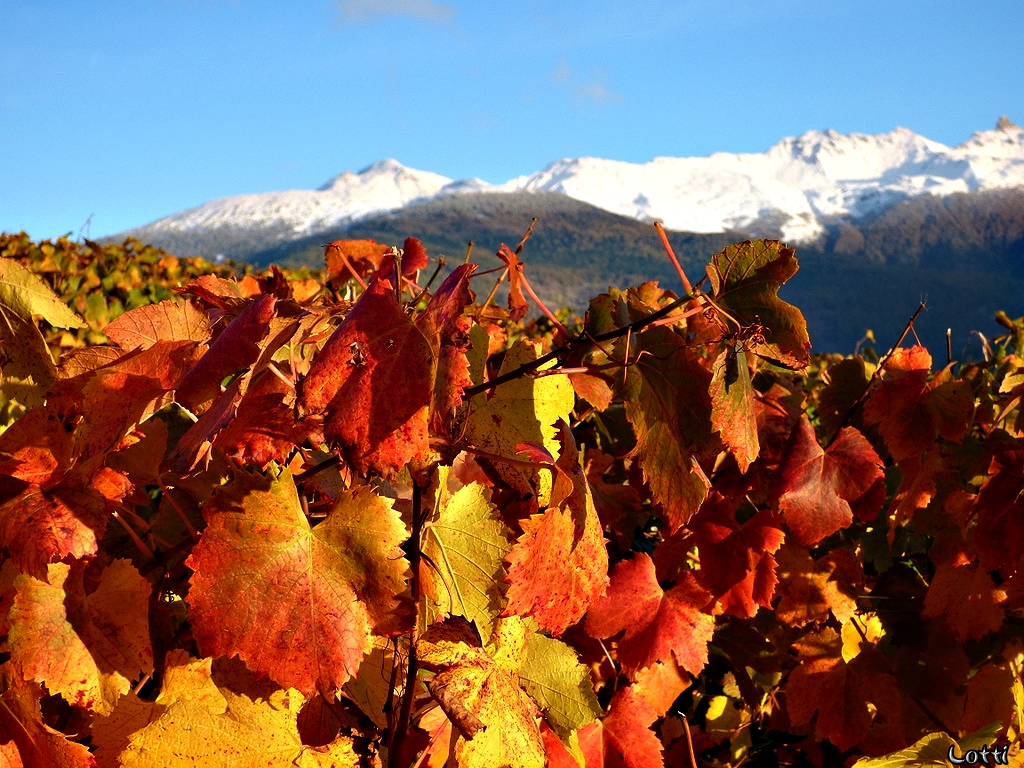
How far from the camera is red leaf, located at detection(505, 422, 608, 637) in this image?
99 centimetres

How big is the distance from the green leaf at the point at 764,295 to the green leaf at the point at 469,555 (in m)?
0.36

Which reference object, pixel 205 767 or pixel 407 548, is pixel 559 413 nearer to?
pixel 407 548

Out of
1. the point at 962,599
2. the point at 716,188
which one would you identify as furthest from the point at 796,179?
the point at 962,599

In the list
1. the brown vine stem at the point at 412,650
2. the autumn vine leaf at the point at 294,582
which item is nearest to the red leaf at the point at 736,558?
the brown vine stem at the point at 412,650

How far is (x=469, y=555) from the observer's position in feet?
3.38

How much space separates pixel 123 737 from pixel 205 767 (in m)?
0.14

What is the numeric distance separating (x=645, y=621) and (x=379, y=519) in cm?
75

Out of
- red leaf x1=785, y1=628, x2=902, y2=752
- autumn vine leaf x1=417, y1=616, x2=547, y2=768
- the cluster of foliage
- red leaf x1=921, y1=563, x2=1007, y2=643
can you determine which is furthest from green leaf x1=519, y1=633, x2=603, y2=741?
red leaf x1=921, y1=563, x2=1007, y2=643

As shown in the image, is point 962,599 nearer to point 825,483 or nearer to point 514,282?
point 825,483

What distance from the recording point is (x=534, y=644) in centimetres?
118

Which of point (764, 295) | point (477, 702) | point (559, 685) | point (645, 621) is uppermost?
point (764, 295)

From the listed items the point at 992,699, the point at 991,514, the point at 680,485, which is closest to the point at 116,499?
the point at 680,485

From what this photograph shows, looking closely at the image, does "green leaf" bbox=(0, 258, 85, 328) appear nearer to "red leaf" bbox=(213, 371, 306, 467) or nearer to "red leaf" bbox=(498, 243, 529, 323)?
"red leaf" bbox=(213, 371, 306, 467)

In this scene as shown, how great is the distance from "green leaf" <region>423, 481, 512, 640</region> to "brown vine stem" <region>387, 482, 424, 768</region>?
0.02 m
